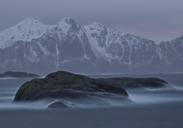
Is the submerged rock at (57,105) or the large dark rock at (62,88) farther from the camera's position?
the large dark rock at (62,88)

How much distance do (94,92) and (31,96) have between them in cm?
1129

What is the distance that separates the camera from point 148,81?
172 metres

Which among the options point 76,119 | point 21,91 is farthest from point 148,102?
point 76,119

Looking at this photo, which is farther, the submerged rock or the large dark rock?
the large dark rock

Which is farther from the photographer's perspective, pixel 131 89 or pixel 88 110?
pixel 131 89

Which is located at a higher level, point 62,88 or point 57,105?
point 62,88

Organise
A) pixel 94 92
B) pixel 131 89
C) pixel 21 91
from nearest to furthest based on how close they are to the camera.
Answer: pixel 94 92 < pixel 21 91 < pixel 131 89

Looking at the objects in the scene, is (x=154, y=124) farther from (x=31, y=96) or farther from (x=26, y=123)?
(x=31, y=96)

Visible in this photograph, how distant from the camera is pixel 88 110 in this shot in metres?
94.3

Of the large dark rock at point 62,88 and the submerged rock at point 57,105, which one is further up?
the large dark rock at point 62,88

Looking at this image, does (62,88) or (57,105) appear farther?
(62,88)

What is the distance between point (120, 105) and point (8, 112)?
18399 mm

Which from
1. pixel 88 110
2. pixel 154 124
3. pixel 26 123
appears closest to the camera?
pixel 154 124

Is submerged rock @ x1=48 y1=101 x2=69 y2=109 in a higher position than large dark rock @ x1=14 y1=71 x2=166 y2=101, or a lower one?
lower
